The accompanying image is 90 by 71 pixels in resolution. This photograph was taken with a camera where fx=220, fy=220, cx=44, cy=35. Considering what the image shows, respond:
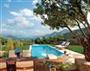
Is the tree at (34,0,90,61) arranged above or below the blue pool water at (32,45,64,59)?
above

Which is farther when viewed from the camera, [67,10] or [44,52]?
[44,52]

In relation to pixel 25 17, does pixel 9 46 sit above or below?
below

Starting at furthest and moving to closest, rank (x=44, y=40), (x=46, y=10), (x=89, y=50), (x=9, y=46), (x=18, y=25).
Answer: (x=18, y=25) < (x=44, y=40) < (x=9, y=46) < (x=46, y=10) < (x=89, y=50)

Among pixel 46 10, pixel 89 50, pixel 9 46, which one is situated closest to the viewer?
pixel 89 50

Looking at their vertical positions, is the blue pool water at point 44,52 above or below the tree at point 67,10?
below

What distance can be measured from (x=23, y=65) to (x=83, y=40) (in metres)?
2.24

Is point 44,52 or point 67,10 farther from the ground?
point 67,10

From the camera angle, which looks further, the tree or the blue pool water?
the blue pool water

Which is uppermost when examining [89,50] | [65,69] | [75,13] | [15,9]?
[15,9]

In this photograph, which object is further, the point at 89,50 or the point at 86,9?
the point at 86,9

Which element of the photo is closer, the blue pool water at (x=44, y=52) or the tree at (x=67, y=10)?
the tree at (x=67, y=10)

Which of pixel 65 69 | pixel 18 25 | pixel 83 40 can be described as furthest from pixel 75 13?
pixel 18 25

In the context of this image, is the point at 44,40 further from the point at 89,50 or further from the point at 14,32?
the point at 89,50

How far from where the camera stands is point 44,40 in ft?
77.7
